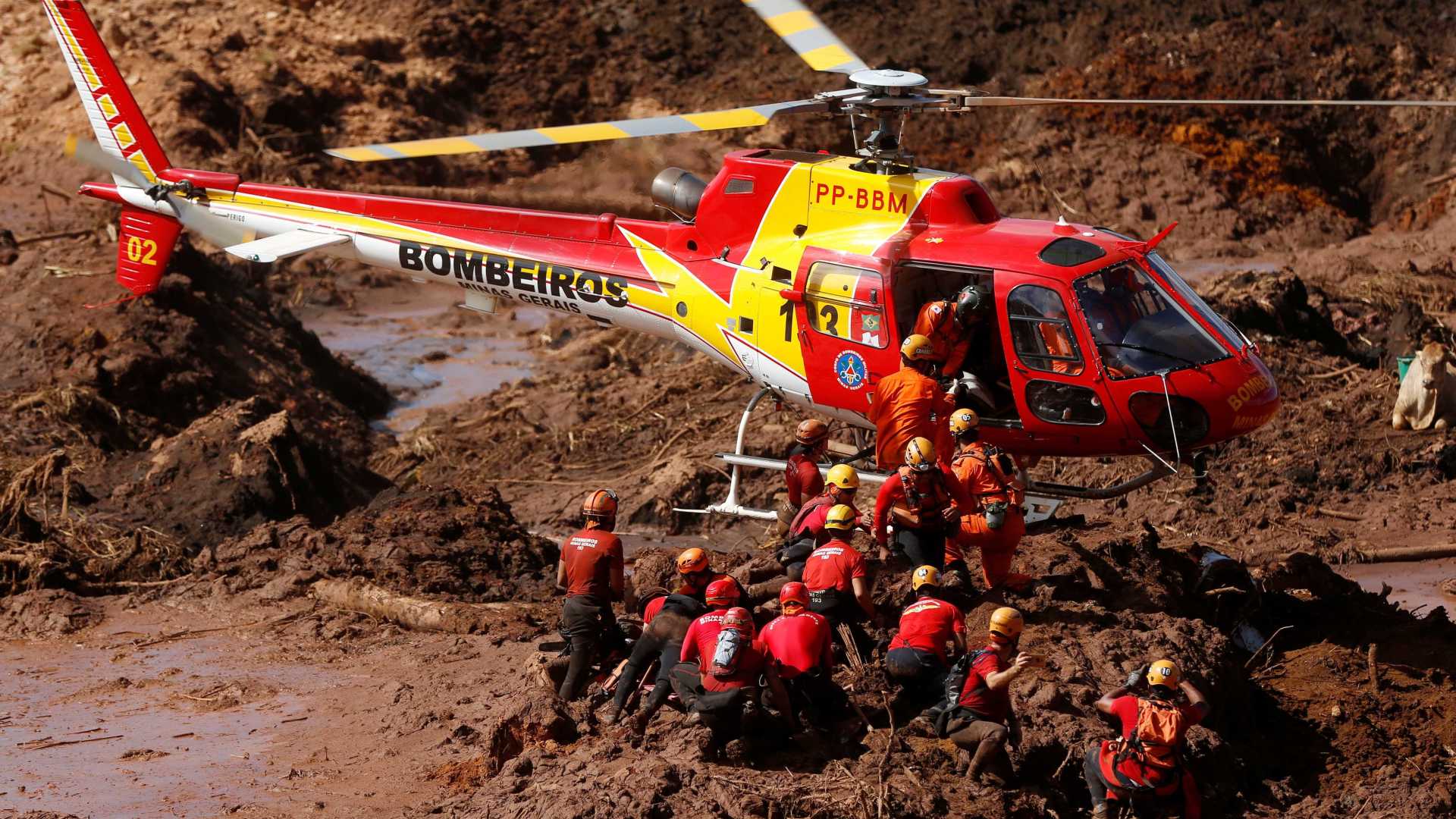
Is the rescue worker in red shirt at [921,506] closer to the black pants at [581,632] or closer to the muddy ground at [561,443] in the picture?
Answer: the muddy ground at [561,443]

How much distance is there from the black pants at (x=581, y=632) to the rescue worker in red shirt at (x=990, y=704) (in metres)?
2.32

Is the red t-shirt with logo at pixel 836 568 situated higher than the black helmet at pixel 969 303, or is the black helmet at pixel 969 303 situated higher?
the black helmet at pixel 969 303

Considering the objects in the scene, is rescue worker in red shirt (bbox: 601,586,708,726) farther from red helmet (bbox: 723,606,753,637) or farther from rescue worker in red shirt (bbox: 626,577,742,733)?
red helmet (bbox: 723,606,753,637)

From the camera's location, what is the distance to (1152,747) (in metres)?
7.64

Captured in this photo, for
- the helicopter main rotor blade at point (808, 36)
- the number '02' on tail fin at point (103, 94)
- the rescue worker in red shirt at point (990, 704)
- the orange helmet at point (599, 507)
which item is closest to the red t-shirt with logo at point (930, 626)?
the rescue worker in red shirt at point (990, 704)

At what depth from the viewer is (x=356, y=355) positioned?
20.9 meters

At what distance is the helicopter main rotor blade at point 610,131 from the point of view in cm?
1062

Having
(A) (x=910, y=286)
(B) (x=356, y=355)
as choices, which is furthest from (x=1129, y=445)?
(B) (x=356, y=355)

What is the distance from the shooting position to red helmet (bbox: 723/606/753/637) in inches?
316

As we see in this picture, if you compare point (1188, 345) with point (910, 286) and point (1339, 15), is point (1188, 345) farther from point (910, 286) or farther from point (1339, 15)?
point (1339, 15)

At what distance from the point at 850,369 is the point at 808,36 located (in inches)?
99.4

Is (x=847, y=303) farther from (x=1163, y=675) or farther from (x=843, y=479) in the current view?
(x=1163, y=675)

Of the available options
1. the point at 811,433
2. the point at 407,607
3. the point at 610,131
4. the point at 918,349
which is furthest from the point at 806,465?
the point at 407,607

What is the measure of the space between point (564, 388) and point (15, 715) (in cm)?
889
